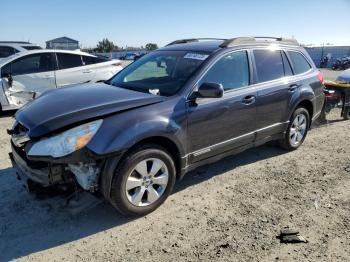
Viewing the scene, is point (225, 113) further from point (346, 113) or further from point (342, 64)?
point (342, 64)

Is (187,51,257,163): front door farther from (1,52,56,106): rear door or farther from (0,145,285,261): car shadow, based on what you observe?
(1,52,56,106): rear door

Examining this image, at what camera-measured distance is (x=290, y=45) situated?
5.79m

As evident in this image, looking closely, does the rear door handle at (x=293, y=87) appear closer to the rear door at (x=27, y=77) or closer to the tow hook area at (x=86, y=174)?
the tow hook area at (x=86, y=174)

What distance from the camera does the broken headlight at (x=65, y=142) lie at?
10.8ft

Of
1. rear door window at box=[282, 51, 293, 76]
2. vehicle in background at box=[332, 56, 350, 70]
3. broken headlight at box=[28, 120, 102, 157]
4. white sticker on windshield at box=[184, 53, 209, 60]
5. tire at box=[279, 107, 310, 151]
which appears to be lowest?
vehicle in background at box=[332, 56, 350, 70]

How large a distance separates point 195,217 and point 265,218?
77cm

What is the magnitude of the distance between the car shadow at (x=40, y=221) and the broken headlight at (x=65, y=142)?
0.86 m

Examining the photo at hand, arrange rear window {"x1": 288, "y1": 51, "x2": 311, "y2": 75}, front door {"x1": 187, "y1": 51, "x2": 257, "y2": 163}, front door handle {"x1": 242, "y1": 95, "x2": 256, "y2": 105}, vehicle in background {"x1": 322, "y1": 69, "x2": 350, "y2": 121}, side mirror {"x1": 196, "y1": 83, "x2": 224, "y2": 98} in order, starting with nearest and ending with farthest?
side mirror {"x1": 196, "y1": 83, "x2": 224, "y2": 98}, front door {"x1": 187, "y1": 51, "x2": 257, "y2": 163}, front door handle {"x1": 242, "y1": 95, "x2": 256, "y2": 105}, rear window {"x1": 288, "y1": 51, "x2": 311, "y2": 75}, vehicle in background {"x1": 322, "y1": 69, "x2": 350, "y2": 121}

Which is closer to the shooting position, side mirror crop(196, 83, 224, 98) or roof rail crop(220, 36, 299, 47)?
side mirror crop(196, 83, 224, 98)

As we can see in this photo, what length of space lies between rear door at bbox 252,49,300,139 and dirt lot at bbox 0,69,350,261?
27.5 inches

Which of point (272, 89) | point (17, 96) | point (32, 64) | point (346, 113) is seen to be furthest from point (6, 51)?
point (346, 113)

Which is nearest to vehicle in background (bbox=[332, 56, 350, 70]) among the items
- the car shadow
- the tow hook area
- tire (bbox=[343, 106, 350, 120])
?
tire (bbox=[343, 106, 350, 120])

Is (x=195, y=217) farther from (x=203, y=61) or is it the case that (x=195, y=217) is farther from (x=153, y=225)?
(x=203, y=61)

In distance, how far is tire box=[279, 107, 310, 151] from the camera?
5730mm
